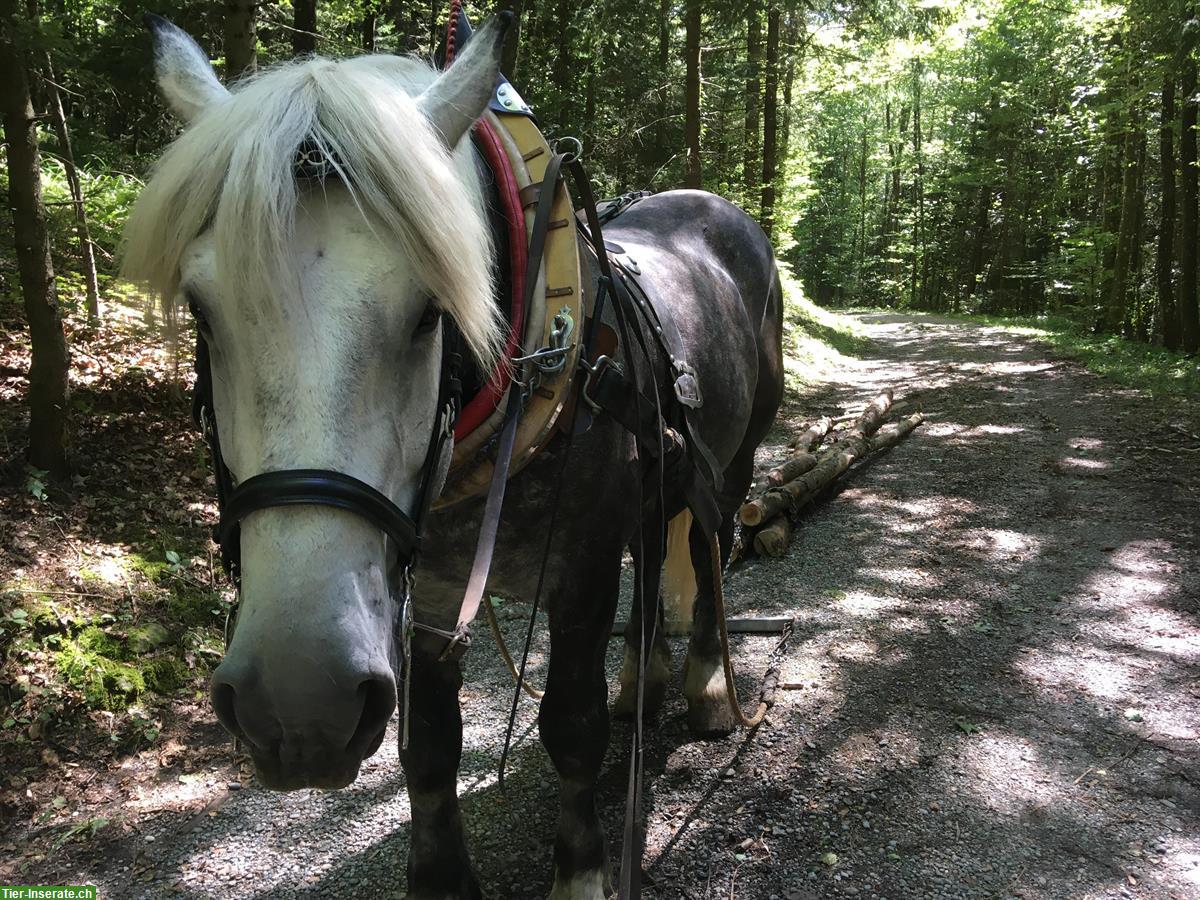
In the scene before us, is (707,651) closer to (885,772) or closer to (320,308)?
(885,772)

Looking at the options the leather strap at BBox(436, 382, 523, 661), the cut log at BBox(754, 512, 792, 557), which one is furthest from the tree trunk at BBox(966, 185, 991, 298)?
the leather strap at BBox(436, 382, 523, 661)

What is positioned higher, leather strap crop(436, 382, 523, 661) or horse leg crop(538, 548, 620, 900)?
leather strap crop(436, 382, 523, 661)

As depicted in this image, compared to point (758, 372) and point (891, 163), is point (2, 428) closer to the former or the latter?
point (758, 372)

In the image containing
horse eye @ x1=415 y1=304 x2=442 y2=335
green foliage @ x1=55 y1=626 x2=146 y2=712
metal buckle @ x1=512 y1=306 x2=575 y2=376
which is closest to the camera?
horse eye @ x1=415 y1=304 x2=442 y2=335

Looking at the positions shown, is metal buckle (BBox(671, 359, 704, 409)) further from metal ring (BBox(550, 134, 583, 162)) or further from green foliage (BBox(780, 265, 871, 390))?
green foliage (BBox(780, 265, 871, 390))

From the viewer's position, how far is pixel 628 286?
231cm

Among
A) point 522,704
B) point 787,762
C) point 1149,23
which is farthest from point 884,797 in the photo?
point 1149,23

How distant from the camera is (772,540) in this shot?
5242 millimetres

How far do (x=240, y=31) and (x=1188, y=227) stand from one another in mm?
14447

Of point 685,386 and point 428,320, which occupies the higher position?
point 428,320

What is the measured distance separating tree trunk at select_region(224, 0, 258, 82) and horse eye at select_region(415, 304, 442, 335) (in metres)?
4.40

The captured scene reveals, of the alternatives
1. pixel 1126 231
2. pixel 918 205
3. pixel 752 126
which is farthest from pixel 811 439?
pixel 918 205

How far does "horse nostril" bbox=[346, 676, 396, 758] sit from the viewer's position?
1090 millimetres

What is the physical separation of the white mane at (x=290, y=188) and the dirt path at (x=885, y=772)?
2.14m
